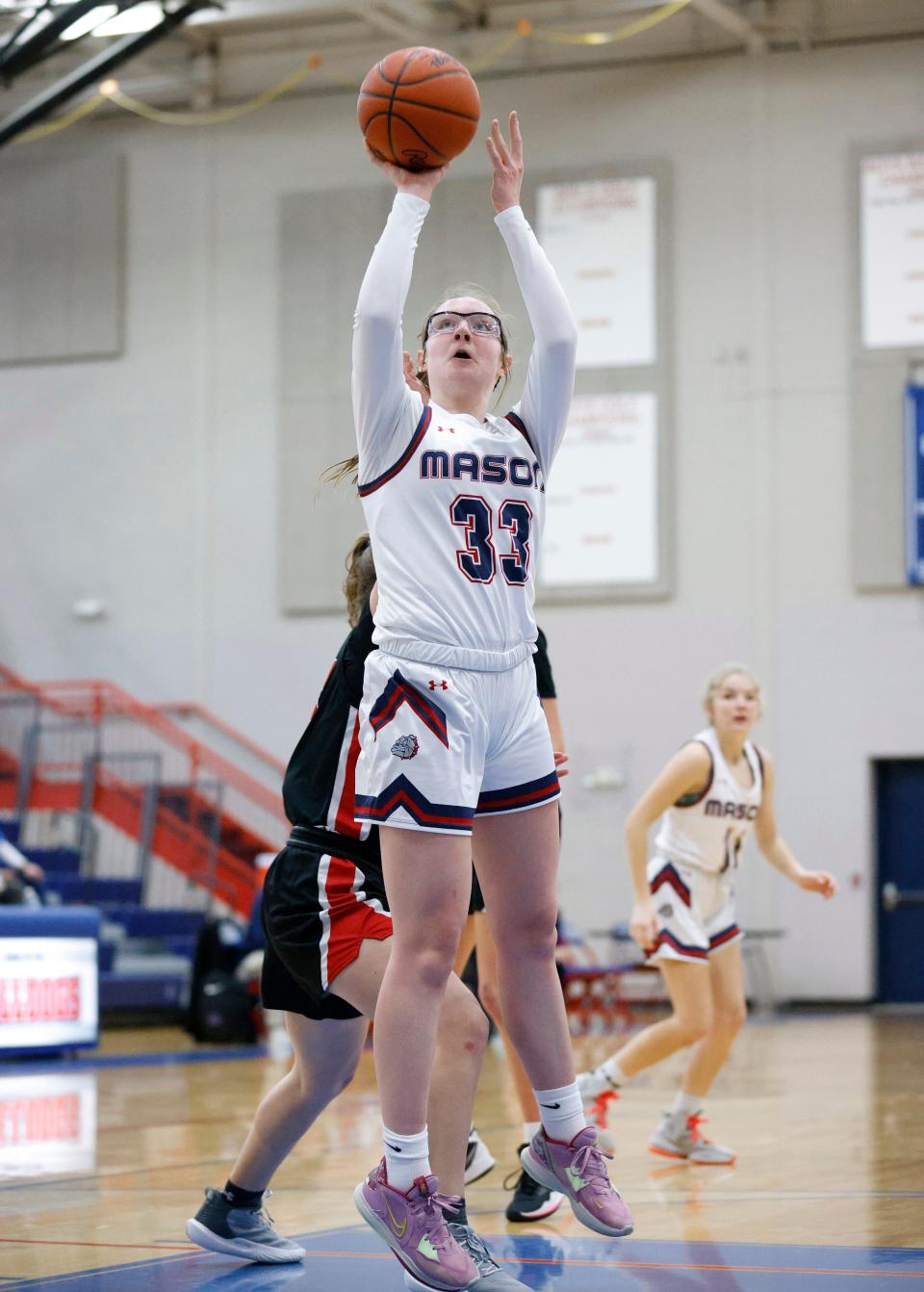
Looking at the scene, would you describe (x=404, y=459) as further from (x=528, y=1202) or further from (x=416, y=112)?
(x=528, y=1202)

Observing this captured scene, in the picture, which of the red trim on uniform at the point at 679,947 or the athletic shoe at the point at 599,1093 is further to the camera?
the athletic shoe at the point at 599,1093

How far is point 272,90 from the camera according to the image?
740 inches

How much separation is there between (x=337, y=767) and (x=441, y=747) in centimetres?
70

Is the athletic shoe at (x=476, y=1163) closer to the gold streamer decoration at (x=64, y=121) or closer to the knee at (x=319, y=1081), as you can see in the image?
the knee at (x=319, y=1081)

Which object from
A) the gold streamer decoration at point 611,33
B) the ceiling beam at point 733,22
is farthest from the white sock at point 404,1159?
the ceiling beam at point 733,22

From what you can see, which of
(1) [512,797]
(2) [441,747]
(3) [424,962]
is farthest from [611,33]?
(3) [424,962]

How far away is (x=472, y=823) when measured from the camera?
3418mm

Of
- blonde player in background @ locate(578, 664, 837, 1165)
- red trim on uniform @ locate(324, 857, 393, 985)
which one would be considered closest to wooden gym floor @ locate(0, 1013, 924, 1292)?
blonde player in background @ locate(578, 664, 837, 1165)

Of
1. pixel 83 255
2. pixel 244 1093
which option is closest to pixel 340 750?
pixel 244 1093

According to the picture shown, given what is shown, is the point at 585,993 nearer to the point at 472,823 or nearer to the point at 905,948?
the point at 905,948

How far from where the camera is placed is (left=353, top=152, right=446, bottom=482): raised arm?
131 inches

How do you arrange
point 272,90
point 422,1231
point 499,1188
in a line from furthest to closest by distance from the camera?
point 272,90 → point 499,1188 → point 422,1231

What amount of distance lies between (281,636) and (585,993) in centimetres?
506

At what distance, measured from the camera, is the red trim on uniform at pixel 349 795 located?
3900 mm
